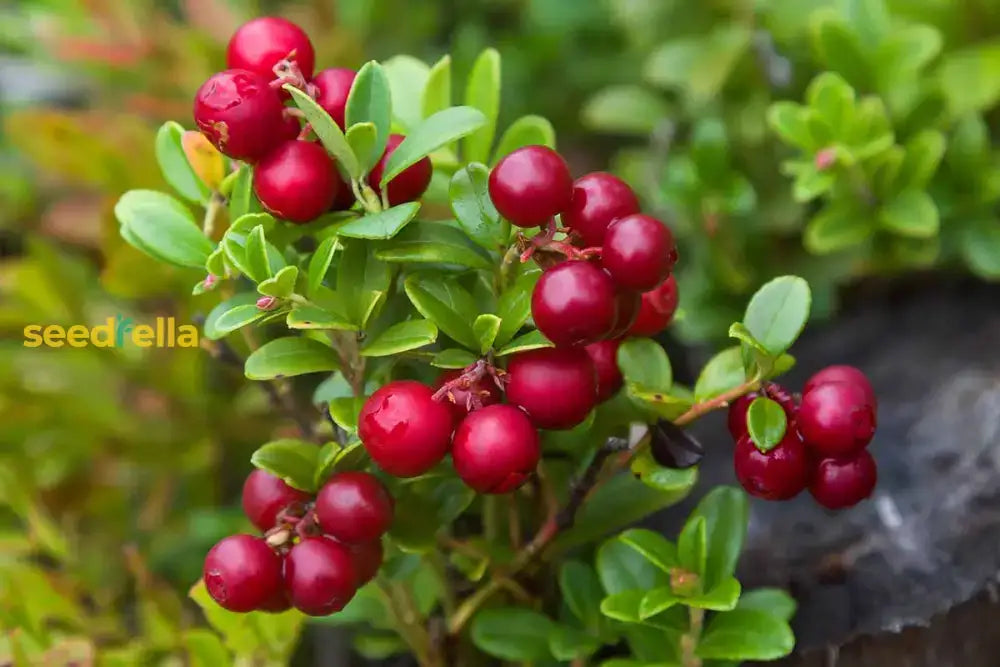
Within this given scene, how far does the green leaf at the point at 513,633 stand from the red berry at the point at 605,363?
0.25 metres

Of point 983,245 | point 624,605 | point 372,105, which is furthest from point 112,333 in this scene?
point 983,245

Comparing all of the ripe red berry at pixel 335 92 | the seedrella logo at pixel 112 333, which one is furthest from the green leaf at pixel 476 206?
the seedrella logo at pixel 112 333

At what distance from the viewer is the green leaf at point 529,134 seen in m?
0.91

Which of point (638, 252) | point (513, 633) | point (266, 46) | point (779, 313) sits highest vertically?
point (266, 46)

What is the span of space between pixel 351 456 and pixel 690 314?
29.6 inches

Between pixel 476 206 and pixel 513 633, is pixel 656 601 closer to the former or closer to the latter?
pixel 513 633

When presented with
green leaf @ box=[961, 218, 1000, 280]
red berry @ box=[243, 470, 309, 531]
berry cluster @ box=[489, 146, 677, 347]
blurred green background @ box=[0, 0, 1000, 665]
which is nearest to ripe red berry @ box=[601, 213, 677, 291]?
berry cluster @ box=[489, 146, 677, 347]

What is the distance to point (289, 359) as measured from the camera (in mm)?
797

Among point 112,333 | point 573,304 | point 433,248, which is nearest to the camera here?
point 573,304

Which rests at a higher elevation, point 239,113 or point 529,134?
point 239,113

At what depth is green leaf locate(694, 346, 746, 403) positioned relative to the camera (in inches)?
33.6

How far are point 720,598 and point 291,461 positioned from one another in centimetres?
37

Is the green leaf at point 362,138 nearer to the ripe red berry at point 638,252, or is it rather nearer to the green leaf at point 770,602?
the ripe red berry at point 638,252

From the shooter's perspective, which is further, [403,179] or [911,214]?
[911,214]
